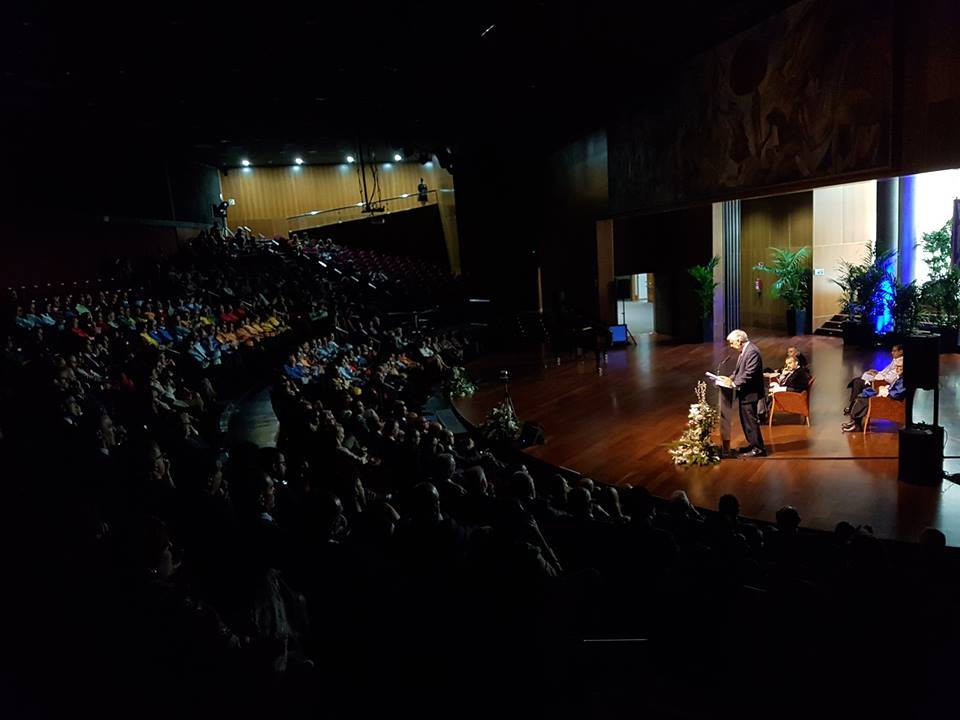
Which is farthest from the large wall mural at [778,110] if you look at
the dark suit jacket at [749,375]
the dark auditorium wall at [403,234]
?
the dark auditorium wall at [403,234]

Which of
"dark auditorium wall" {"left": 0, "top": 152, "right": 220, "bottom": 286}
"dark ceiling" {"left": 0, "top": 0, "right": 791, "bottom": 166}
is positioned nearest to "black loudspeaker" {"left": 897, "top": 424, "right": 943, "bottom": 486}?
"dark ceiling" {"left": 0, "top": 0, "right": 791, "bottom": 166}

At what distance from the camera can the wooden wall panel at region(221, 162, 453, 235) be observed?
24000 millimetres

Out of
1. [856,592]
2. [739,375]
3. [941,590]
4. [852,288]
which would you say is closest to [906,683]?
[856,592]

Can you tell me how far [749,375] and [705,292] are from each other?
24.2 ft

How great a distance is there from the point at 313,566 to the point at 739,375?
4.54m

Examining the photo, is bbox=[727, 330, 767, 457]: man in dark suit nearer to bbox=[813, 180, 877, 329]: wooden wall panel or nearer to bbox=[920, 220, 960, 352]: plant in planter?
bbox=[920, 220, 960, 352]: plant in planter

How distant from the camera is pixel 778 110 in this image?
25.7ft

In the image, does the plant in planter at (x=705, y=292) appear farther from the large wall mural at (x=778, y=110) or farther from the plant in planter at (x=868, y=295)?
the large wall mural at (x=778, y=110)

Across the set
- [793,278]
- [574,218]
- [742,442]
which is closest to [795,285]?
[793,278]

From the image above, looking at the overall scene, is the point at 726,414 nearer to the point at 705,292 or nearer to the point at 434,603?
the point at 434,603

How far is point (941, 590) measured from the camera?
8.63 ft

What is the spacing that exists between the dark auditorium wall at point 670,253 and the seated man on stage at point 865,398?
21.8 ft

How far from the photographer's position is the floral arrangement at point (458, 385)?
1008 cm

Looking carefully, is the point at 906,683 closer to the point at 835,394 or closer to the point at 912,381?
the point at 912,381
